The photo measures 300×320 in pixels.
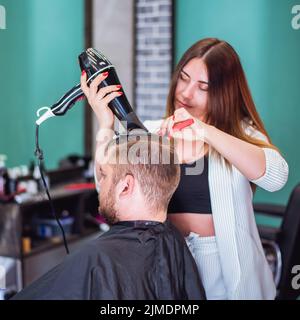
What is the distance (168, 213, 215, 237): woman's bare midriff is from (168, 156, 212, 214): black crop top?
0.02 m

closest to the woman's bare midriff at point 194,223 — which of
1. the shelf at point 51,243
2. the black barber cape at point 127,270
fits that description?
the black barber cape at point 127,270

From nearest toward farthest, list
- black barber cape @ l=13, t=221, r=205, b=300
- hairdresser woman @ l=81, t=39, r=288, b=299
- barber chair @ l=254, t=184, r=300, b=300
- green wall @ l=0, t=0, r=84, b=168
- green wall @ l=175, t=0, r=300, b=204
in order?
1. black barber cape @ l=13, t=221, r=205, b=300
2. hairdresser woman @ l=81, t=39, r=288, b=299
3. barber chair @ l=254, t=184, r=300, b=300
4. green wall @ l=0, t=0, r=84, b=168
5. green wall @ l=175, t=0, r=300, b=204

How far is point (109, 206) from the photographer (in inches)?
48.5

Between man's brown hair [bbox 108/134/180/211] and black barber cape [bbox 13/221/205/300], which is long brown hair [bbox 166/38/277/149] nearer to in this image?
man's brown hair [bbox 108/134/180/211]

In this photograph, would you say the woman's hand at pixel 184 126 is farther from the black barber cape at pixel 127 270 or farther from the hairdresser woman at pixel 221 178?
the black barber cape at pixel 127 270

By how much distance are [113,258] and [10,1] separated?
1.77 meters

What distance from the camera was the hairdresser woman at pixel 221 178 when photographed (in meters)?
1.33

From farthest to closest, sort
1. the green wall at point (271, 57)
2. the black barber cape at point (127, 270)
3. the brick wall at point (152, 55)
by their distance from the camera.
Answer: the brick wall at point (152, 55)
the green wall at point (271, 57)
the black barber cape at point (127, 270)

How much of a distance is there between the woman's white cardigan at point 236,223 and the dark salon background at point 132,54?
1552mm

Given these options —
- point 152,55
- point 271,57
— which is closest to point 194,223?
point 271,57

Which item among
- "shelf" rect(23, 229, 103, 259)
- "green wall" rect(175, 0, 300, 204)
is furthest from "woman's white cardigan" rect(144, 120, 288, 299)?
"green wall" rect(175, 0, 300, 204)

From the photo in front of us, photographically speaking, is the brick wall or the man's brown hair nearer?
the man's brown hair

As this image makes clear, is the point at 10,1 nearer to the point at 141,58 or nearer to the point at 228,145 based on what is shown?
the point at 141,58

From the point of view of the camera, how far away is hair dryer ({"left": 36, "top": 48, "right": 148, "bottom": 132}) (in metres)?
1.23
